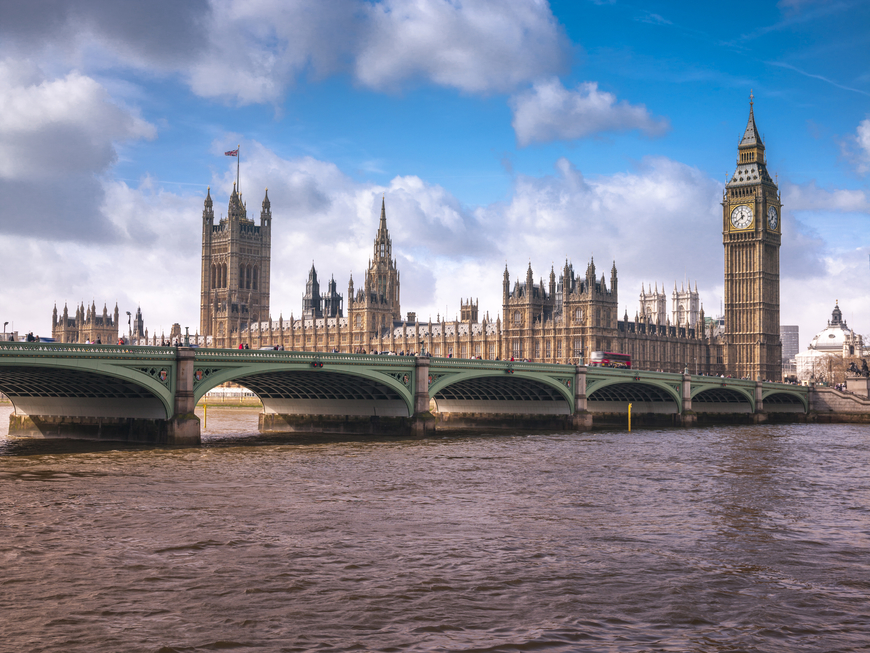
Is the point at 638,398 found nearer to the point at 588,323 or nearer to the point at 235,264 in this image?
the point at 588,323

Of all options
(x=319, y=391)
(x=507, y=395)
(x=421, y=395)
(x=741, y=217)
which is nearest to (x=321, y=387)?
(x=319, y=391)

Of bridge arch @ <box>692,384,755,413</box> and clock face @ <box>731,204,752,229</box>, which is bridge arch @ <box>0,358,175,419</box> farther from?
clock face @ <box>731,204,752,229</box>

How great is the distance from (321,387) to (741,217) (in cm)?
9407

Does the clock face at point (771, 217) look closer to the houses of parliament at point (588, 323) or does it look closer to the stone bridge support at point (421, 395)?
the houses of parliament at point (588, 323)

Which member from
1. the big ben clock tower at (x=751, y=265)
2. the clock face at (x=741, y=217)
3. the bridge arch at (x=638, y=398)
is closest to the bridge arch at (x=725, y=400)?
the bridge arch at (x=638, y=398)

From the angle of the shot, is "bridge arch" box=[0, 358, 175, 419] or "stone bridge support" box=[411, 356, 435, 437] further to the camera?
"stone bridge support" box=[411, 356, 435, 437]

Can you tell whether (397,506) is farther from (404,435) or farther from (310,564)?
(404,435)

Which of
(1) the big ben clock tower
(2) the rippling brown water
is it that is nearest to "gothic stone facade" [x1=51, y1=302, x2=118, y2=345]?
(1) the big ben clock tower

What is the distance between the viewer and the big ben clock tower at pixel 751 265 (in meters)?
128

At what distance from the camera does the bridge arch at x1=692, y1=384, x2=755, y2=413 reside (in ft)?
264

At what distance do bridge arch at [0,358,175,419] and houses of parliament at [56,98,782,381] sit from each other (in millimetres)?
50722

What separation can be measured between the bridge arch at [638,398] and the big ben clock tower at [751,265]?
59285 mm

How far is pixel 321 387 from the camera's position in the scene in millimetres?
53125

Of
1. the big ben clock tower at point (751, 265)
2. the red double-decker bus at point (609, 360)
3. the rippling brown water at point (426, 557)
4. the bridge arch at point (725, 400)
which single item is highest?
the big ben clock tower at point (751, 265)
